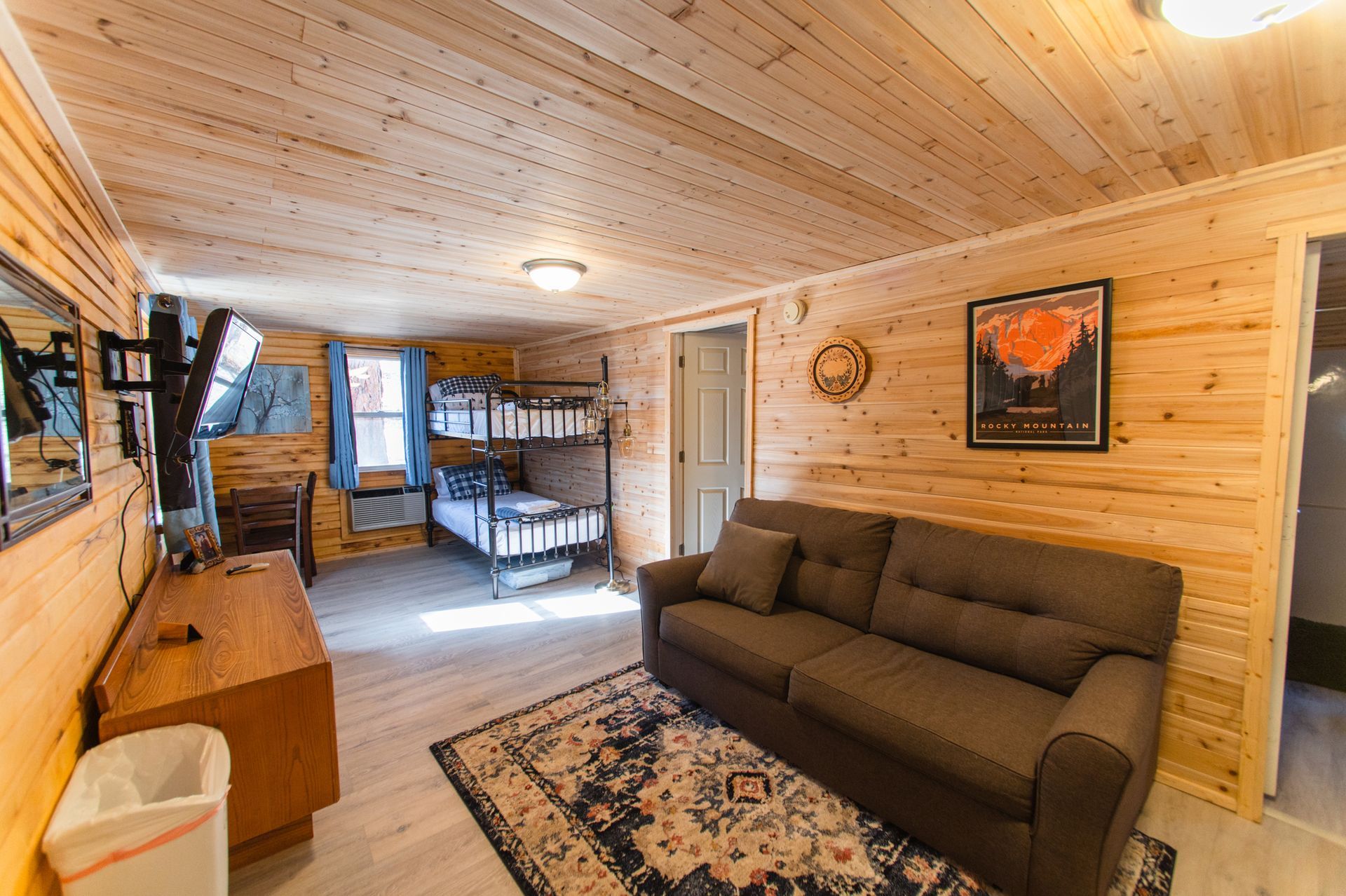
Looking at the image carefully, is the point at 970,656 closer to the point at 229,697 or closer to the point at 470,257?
the point at 229,697

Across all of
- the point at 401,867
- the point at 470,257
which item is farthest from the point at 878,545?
the point at 470,257

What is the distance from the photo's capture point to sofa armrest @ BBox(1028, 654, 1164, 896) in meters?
1.31

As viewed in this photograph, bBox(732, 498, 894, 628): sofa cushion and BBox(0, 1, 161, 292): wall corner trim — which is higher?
BBox(0, 1, 161, 292): wall corner trim

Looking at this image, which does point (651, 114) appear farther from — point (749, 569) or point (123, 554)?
point (123, 554)

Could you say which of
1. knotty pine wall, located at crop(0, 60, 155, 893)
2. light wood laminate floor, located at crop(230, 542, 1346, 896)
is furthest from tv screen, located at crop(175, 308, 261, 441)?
light wood laminate floor, located at crop(230, 542, 1346, 896)

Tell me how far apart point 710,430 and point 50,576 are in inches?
141

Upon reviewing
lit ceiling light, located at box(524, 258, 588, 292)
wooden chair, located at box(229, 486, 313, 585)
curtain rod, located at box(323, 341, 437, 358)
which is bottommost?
wooden chair, located at box(229, 486, 313, 585)

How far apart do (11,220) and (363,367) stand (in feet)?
15.3

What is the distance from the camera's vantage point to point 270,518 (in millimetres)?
4125

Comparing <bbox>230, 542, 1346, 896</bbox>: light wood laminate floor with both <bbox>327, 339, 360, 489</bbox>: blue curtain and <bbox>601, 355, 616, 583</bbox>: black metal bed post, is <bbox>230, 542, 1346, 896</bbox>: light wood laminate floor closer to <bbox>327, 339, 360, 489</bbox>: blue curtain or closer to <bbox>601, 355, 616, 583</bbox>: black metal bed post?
<bbox>601, 355, 616, 583</bbox>: black metal bed post

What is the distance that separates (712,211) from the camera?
2.06m

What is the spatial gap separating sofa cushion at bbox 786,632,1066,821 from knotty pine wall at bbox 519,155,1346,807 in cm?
70

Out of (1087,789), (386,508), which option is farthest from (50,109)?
(386,508)

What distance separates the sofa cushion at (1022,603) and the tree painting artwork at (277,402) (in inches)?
207
